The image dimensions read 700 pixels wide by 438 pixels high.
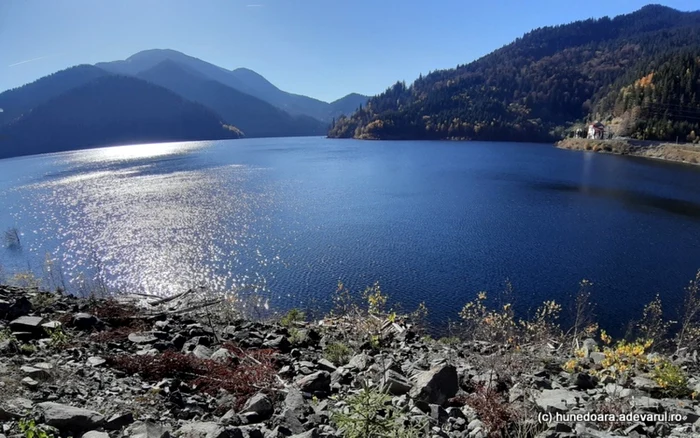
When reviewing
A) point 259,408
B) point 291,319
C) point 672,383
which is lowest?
point 291,319

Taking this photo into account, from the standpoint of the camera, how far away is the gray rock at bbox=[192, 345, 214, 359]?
1245 centimetres

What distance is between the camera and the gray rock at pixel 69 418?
6.94 metres

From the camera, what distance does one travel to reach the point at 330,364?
12.4 m

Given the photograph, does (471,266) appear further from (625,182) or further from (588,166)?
(588,166)

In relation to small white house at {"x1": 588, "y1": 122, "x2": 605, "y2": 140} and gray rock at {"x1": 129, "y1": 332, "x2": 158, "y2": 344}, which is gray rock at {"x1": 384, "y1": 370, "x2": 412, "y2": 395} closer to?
gray rock at {"x1": 129, "y1": 332, "x2": 158, "y2": 344}

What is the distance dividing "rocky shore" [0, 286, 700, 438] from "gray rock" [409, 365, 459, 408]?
0.03 meters

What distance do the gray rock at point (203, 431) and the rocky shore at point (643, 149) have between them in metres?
140

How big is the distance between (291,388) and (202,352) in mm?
4316

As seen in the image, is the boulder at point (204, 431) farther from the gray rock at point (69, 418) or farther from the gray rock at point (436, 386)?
the gray rock at point (436, 386)

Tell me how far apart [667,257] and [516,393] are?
35721mm

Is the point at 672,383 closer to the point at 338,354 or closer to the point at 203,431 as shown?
the point at 338,354

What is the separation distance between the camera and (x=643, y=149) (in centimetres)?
13112

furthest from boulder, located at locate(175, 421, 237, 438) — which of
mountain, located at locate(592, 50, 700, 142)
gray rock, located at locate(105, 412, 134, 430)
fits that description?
mountain, located at locate(592, 50, 700, 142)

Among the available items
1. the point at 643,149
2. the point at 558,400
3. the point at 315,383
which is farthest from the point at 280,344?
the point at 643,149
